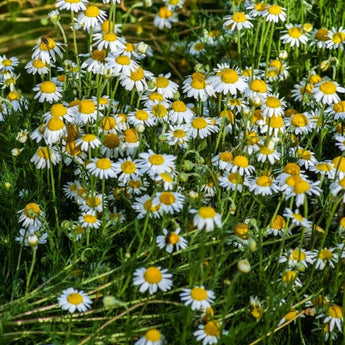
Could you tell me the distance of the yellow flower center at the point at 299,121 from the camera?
121 inches

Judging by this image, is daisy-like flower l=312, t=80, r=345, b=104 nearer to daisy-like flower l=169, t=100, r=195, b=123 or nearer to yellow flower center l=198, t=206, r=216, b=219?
daisy-like flower l=169, t=100, r=195, b=123

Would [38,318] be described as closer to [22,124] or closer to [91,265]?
[91,265]

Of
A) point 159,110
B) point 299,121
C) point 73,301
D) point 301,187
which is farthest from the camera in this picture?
point 299,121

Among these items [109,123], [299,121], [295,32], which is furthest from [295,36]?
[109,123]

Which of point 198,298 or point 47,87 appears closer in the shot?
point 198,298

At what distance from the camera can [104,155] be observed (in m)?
2.90

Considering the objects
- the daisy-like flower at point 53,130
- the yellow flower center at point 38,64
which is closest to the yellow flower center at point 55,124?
the daisy-like flower at point 53,130

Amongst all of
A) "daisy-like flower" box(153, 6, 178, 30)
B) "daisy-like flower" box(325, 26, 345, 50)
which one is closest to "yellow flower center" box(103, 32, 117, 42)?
"daisy-like flower" box(325, 26, 345, 50)

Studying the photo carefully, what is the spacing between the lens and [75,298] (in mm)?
2244

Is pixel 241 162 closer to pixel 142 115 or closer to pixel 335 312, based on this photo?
pixel 142 115

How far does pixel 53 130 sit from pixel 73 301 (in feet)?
2.51

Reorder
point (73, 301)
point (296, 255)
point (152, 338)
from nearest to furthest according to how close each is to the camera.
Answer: point (152, 338)
point (73, 301)
point (296, 255)

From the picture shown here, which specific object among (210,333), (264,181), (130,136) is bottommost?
(210,333)

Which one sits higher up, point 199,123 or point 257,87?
point 257,87
